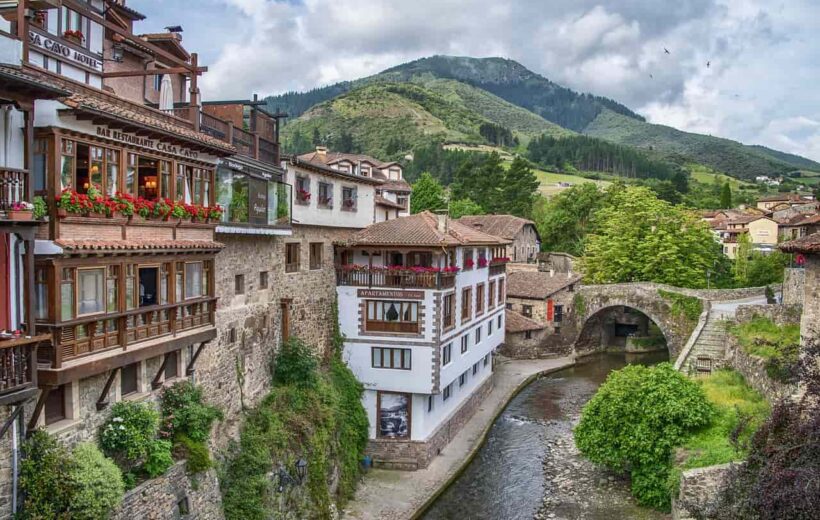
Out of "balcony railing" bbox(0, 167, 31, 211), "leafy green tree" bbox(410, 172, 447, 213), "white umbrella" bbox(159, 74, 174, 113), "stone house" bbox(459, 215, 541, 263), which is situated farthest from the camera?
"leafy green tree" bbox(410, 172, 447, 213)

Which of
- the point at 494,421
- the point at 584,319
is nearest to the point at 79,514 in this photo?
the point at 494,421

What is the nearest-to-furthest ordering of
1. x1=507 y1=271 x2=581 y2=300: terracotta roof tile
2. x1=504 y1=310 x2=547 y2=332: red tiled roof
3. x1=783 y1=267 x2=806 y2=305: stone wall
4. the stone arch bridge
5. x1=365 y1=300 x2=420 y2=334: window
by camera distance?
1. x1=365 y1=300 x2=420 y2=334: window
2. x1=783 y1=267 x2=806 y2=305: stone wall
3. the stone arch bridge
4. x1=504 y1=310 x2=547 y2=332: red tiled roof
5. x1=507 y1=271 x2=581 y2=300: terracotta roof tile

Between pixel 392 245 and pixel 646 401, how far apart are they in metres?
11.4

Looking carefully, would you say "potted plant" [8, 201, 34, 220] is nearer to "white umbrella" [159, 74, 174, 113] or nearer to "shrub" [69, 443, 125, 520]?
"shrub" [69, 443, 125, 520]

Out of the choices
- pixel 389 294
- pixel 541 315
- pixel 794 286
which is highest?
pixel 389 294

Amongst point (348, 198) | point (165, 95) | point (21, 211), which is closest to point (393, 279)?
point (348, 198)

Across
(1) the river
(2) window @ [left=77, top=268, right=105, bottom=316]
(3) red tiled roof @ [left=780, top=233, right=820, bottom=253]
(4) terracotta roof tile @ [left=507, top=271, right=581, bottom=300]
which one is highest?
(3) red tiled roof @ [left=780, top=233, right=820, bottom=253]

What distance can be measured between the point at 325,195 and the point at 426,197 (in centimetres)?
4861

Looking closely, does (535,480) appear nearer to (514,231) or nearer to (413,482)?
(413,482)

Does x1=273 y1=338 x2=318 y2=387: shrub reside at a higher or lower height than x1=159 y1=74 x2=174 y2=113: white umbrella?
lower

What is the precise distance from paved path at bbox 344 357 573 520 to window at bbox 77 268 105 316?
1236 centimetres

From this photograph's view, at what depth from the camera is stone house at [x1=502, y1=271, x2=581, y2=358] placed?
48094 mm

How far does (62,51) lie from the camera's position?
14.4 metres

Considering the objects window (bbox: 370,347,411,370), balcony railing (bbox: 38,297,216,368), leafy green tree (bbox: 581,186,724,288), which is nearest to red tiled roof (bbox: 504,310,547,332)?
leafy green tree (bbox: 581,186,724,288)
